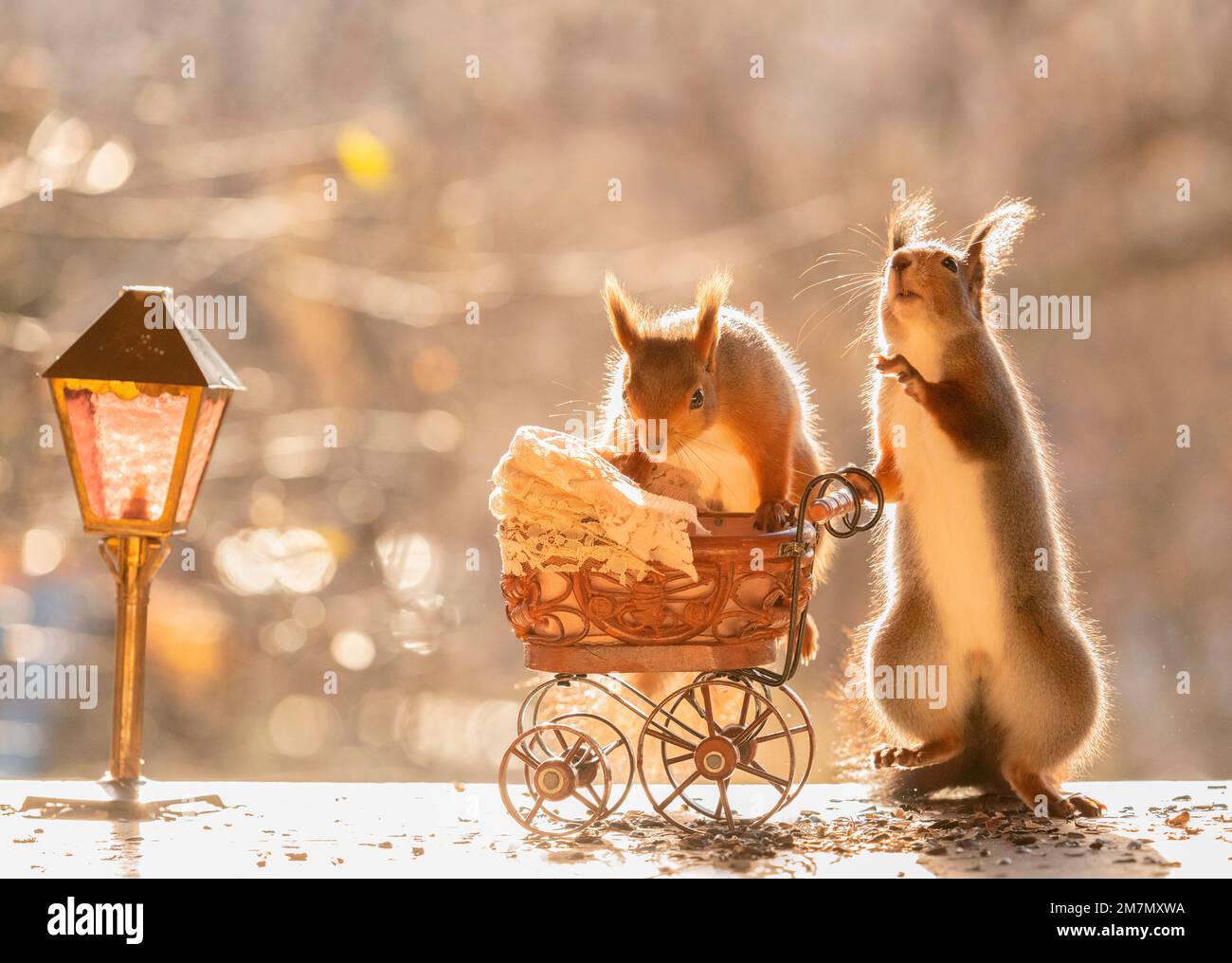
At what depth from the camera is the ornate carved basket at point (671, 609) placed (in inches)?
103

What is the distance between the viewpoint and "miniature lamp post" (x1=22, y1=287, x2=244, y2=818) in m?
3.07

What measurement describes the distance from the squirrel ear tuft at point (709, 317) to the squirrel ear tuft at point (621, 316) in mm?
136

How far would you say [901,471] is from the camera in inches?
117

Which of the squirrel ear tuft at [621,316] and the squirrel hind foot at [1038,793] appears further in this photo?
the squirrel ear tuft at [621,316]

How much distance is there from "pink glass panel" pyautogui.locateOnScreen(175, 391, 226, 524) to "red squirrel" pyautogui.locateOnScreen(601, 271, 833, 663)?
89cm

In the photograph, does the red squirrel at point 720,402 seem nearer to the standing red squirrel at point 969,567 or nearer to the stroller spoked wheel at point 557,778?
the standing red squirrel at point 969,567

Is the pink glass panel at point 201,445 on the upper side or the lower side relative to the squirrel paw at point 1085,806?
upper

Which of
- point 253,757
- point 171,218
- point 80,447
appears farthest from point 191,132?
point 80,447

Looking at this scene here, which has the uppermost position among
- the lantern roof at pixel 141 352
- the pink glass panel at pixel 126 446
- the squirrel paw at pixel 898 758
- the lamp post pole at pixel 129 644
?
the lantern roof at pixel 141 352

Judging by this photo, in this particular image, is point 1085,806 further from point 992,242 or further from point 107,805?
point 107,805

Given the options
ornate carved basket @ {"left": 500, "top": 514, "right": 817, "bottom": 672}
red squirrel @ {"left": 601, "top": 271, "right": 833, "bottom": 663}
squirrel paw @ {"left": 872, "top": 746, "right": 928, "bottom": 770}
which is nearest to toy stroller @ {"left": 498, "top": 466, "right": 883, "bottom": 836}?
ornate carved basket @ {"left": 500, "top": 514, "right": 817, "bottom": 672}

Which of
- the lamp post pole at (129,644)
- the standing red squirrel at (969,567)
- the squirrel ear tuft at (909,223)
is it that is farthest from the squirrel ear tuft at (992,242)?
the lamp post pole at (129,644)

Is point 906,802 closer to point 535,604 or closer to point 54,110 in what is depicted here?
point 535,604

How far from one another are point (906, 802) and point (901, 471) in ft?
2.34
